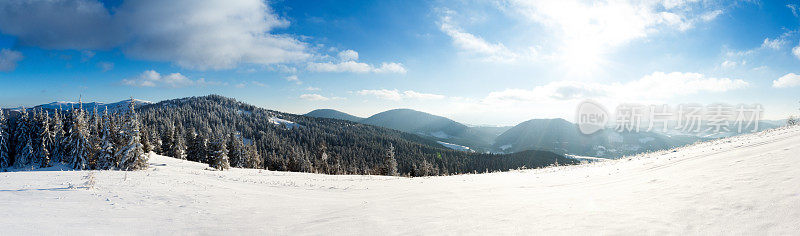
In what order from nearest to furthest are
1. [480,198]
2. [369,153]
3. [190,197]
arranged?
[480,198] < [190,197] < [369,153]

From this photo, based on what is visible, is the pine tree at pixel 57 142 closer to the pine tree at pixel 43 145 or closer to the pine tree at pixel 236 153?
the pine tree at pixel 43 145

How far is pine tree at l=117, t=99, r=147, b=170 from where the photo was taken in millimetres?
32000

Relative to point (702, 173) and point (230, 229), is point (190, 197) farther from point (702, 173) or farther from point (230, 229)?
point (702, 173)

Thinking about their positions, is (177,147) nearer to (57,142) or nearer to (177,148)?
(177,148)

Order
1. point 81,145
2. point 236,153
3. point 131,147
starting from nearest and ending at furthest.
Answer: point 131,147 → point 81,145 → point 236,153

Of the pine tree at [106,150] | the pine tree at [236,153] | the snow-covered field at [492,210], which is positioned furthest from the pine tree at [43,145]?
the snow-covered field at [492,210]

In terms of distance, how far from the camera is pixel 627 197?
6.85m

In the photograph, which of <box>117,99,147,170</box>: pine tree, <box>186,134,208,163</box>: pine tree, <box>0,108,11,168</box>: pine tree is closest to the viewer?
<box>117,99,147,170</box>: pine tree

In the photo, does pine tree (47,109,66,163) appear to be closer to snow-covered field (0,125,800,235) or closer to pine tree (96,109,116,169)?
pine tree (96,109,116,169)

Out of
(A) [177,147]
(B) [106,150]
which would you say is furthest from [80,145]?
(A) [177,147]

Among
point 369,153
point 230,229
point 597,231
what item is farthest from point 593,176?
point 369,153

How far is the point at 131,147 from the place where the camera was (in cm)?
3262

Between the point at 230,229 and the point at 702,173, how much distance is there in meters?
12.4

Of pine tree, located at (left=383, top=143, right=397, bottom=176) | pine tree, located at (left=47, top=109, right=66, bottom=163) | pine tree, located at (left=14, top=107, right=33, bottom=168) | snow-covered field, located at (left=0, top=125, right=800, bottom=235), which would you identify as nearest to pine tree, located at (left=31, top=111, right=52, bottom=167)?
pine tree, located at (left=47, top=109, right=66, bottom=163)
